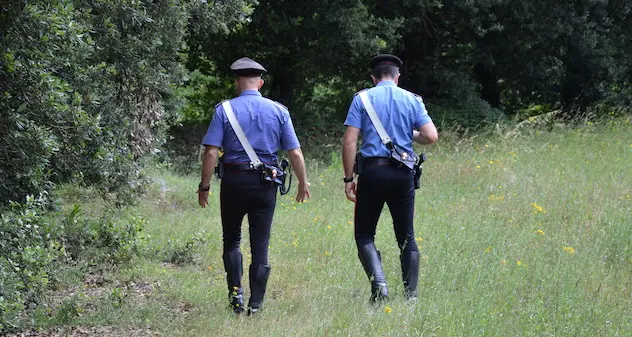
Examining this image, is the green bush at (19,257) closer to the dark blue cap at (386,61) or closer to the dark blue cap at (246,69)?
the dark blue cap at (246,69)

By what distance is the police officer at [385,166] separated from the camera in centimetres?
643

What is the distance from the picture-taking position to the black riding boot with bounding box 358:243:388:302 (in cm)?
653

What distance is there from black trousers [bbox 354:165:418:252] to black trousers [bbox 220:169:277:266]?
72 cm

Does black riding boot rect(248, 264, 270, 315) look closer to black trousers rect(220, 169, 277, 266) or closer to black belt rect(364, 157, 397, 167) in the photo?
black trousers rect(220, 169, 277, 266)

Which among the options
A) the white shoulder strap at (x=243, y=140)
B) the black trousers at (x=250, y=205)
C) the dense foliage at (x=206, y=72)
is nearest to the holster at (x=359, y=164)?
the black trousers at (x=250, y=205)

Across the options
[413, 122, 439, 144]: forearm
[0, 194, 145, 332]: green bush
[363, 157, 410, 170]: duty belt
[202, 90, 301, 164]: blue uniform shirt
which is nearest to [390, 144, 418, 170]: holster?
[363, 157, 410, 170]: duty belt

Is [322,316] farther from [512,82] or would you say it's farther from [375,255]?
[512,82]

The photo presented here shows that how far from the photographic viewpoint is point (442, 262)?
7941 mm

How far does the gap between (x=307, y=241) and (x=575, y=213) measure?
3.33 metres

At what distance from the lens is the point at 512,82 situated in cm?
2212

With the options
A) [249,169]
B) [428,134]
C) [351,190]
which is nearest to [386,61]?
[428,134]

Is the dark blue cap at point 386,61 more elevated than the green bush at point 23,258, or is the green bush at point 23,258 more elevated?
the dark blue cap at point 386,61

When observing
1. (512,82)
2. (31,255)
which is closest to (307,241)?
(31,255)

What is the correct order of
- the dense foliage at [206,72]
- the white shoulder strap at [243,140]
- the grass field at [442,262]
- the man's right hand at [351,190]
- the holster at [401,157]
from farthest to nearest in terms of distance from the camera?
1. the man's right hand at [351,190]
2. the holster at [401,157]
3. the white shoulder strap at [243,140]
4. the grass field at [442,262]
5. the dense foliage at [206,72]
